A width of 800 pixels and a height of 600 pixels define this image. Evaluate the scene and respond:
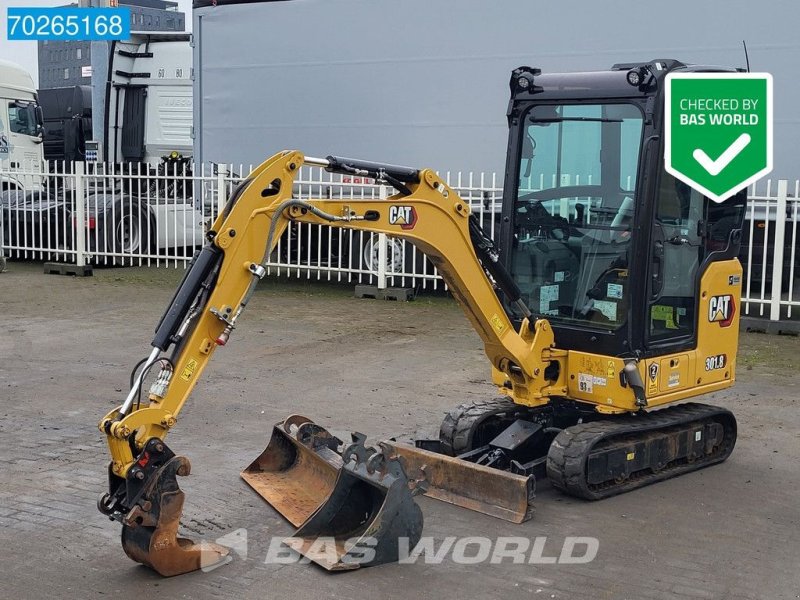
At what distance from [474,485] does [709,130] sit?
114 inches

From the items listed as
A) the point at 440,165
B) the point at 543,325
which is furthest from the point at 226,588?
the point at 440,165

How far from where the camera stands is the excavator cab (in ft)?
21.9

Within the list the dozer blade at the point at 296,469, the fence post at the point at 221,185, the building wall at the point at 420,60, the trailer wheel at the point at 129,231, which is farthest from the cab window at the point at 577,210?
the trailer wheel at the point at 129,231

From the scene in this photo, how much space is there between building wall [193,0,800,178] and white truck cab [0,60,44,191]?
6644mm

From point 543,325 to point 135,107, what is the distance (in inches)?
637

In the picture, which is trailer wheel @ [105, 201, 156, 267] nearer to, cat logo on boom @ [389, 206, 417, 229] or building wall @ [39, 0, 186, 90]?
cat logo on boom @ [389, 206, 417, 229]

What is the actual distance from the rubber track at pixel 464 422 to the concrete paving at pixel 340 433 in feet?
2.31

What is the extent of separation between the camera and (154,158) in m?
21.3

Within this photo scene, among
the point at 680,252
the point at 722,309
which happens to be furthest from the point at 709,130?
the point at 722,309

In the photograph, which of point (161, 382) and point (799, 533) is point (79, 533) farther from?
point (799, 533)

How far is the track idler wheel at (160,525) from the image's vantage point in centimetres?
522

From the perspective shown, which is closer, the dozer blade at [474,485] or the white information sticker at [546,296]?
the dozer blade at [474,485]

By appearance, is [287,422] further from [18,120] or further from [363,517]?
[18,120]

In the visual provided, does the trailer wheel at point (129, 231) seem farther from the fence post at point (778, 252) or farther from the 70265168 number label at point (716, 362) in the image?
the 70265168 number label at point (716, 362)
